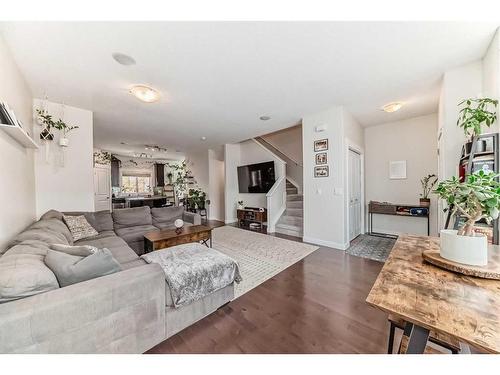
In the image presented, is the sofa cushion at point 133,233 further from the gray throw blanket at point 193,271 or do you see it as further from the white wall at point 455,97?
the white wall at point 455,97

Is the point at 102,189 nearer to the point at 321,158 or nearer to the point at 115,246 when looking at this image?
the point at 115,246

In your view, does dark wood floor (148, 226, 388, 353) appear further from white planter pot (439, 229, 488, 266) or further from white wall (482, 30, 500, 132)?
white wall (482, 30, 500, 132)

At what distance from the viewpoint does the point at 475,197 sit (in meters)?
0.98

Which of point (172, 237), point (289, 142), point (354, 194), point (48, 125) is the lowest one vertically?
point (172, 237)

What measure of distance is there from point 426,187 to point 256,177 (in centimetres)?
401

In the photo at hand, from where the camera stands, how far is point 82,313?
43.8 inches

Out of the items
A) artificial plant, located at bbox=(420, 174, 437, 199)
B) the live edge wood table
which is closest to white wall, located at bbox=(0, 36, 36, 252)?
the live edge wood table

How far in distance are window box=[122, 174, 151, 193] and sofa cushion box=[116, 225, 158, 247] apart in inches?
272

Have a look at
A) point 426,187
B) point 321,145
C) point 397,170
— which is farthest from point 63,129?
point 426,187

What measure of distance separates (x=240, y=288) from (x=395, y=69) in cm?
322

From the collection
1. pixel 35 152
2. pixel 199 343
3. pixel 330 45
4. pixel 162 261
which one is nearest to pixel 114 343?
pixel 199 343

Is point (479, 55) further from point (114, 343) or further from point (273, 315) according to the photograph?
point (114, 343)

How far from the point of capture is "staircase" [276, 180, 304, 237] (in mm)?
4664

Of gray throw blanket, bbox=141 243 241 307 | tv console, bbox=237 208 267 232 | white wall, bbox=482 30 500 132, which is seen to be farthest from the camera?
tv console, bbox=237 208 267 232
